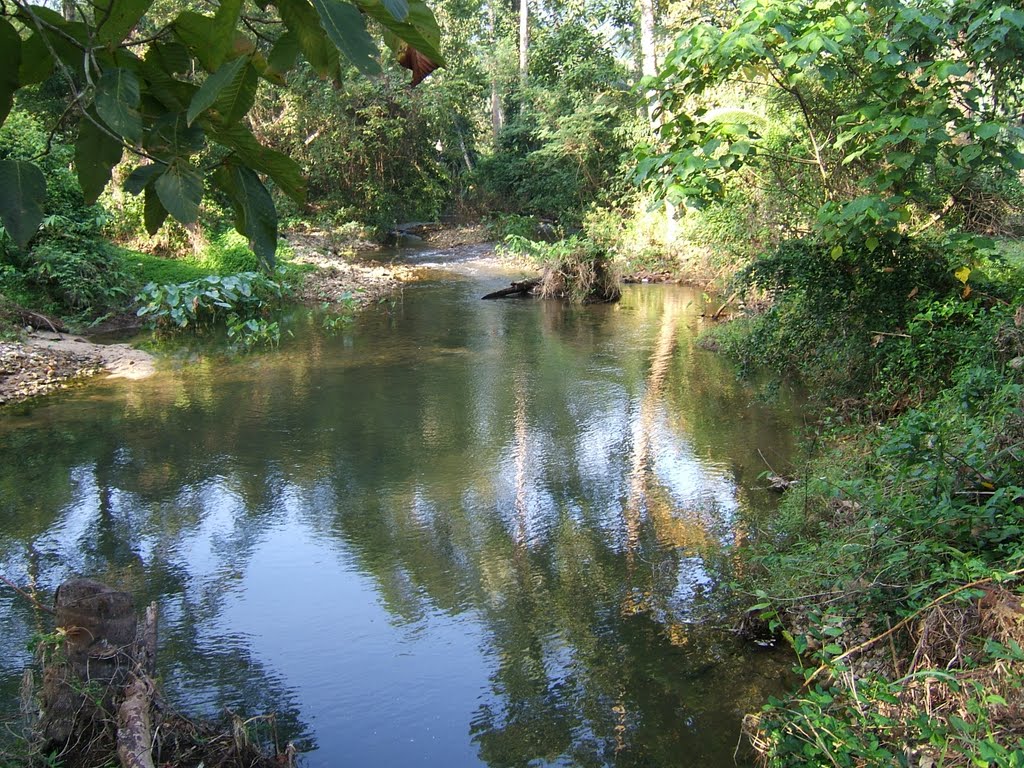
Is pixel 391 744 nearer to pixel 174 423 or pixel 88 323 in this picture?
pixel 174 423

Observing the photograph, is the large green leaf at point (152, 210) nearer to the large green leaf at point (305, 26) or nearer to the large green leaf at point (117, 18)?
the large green leaf at point (117, 18)

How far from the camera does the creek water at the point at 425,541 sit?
3908 millimetres

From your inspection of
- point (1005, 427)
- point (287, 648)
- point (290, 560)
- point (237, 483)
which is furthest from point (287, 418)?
point (1005, 427)

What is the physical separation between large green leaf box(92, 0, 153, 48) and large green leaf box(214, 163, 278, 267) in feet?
0.92

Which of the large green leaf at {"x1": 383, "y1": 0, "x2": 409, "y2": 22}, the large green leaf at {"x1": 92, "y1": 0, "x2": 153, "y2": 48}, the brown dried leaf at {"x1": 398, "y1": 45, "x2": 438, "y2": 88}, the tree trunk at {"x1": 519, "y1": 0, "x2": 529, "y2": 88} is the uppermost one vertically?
the tree trunk at {"x1": 519, "y1": 0, "x2": 529, "y2": 88}

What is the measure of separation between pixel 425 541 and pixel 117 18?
14.4ft

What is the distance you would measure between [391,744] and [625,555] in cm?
206

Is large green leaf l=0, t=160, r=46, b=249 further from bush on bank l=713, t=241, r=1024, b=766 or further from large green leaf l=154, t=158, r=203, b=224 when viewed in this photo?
bush on bank l=713, t=241, r=1024, b=766

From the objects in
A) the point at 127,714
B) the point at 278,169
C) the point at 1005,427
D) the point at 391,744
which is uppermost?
the point at 278,169

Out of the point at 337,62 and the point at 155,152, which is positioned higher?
the point at 337,62

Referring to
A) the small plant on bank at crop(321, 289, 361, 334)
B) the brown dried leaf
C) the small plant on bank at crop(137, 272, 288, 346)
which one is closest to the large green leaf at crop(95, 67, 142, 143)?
the brown dried leaf

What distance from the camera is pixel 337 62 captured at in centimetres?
163

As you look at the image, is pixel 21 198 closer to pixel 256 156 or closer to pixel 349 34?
pixel 256 156

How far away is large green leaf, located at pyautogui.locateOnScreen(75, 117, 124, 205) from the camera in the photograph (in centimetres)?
149
